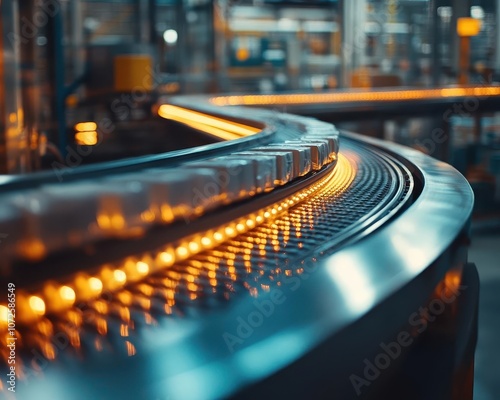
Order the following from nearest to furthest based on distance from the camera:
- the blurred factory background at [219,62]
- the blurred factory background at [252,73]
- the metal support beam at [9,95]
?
the metal support beam at [9,95]
the blurred factory background at [252,73]
the blurred factory background at [219,62]

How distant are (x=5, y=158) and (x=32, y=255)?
145 inches

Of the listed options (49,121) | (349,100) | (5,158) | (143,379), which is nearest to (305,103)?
(349,100)

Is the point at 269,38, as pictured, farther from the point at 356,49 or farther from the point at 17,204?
the point at 17,204

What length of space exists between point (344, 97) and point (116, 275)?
21.3 ft

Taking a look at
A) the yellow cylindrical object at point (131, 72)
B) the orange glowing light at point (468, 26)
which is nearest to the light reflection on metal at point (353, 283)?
the yellow cylindrical object at point (131, 72)

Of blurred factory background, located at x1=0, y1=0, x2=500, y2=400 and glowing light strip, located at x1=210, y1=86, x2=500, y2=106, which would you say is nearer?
blurred factory background, located at x1=0, y1=0, x2=500, y2=400

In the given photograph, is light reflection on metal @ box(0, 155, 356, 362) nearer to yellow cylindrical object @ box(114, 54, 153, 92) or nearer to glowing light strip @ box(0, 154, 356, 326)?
glowing light strip @ box(0, 154, 356, 326)

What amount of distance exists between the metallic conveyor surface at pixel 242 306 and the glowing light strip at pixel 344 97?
16.6 feet

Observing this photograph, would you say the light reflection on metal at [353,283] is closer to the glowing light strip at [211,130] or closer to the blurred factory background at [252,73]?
the blurred factory background at [252,73]

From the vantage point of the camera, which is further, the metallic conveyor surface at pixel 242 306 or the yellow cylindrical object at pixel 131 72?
the yellow cylindrical object at pixel 131 72

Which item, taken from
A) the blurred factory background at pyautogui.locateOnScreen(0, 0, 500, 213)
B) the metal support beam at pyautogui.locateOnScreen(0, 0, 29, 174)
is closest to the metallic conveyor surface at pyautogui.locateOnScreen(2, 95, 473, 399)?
the metal support beam at pyautogui.locateOnScreen(0, 0, 29, 174)

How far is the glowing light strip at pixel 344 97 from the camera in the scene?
6879 millimetres

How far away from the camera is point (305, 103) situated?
22.3 ft

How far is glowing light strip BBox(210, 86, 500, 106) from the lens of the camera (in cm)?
688
